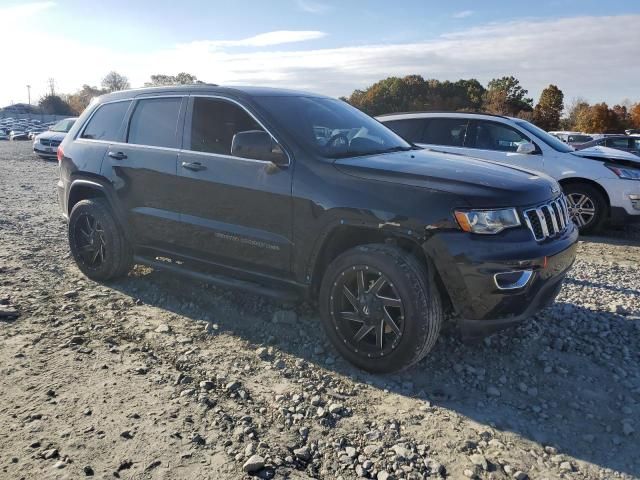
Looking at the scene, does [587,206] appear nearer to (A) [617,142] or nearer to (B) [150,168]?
(B) [150,168]

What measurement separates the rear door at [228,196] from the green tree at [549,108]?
44.2m

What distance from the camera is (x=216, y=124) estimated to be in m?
4.39

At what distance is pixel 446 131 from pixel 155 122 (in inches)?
195

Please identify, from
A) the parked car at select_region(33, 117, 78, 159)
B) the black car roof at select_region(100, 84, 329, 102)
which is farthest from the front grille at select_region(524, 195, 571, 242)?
the parked car at select_region(33, 117, 78, 159)

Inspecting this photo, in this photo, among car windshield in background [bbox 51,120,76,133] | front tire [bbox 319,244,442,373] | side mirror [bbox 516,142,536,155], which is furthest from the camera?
car windshield in background [bbox 51,120,76,133]

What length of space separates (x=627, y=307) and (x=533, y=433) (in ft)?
7.67

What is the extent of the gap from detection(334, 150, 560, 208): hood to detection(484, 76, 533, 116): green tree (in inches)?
1604

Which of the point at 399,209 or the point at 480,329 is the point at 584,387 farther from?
the point at 399,209

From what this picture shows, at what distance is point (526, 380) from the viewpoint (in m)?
3.51

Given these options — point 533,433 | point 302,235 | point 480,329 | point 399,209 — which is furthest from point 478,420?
point 302,235

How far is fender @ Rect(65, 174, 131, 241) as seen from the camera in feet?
16.2

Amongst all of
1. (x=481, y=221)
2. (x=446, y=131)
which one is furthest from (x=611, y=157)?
(x=481, y=221)

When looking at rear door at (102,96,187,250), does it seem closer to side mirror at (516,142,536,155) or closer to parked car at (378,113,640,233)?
parked car at (378,113,640,233)

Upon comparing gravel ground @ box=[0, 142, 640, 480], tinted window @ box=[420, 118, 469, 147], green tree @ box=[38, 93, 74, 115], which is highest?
green tree @ box=[38, 93, 74, 115]
